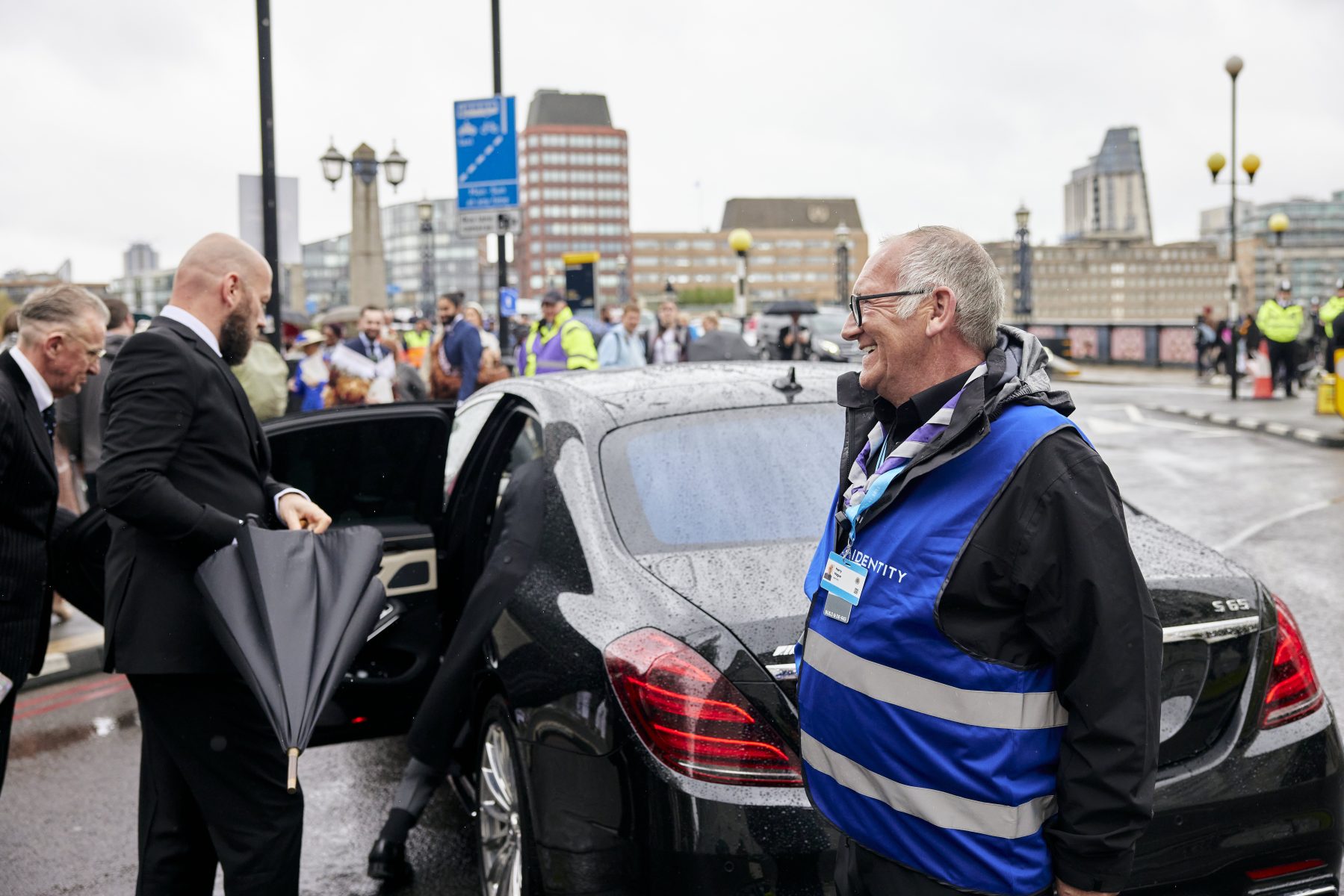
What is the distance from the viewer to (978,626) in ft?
5.99

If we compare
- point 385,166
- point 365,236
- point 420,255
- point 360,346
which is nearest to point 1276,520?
point 360,346

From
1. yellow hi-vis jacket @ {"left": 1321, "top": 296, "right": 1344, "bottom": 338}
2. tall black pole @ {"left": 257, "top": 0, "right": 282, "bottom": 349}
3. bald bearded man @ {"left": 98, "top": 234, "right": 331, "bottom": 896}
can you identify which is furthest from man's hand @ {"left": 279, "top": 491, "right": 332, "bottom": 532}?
yellow hi-vis jacket @ {"left": 1321, "top": 296, "right": 1344, "bottom": 338}

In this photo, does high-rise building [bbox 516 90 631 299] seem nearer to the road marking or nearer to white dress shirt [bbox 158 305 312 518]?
the road marking

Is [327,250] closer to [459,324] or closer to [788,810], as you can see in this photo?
[459,324]

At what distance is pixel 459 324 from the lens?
37.6 ft

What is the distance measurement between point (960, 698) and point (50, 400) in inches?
114

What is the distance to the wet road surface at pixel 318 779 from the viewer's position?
4.12m

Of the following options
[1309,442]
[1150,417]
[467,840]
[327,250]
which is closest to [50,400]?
[467,840]

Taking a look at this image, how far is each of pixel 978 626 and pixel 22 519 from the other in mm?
2652

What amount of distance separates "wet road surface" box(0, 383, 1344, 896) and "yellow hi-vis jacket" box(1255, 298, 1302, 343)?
11.6 meters

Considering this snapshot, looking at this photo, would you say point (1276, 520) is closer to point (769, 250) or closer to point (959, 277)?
point (959, 277)

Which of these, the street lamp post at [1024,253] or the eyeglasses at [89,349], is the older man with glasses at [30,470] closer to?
the eyeglasses at [89,349]

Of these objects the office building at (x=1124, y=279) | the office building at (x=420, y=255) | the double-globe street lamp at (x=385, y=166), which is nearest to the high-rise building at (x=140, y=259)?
the office building at (x=420, y=255)

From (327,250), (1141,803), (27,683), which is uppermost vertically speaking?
(327,250)
